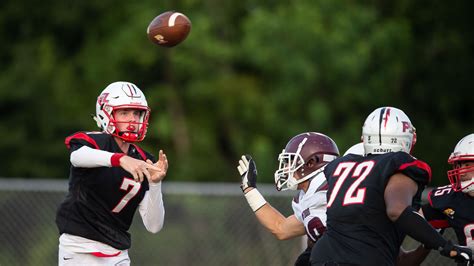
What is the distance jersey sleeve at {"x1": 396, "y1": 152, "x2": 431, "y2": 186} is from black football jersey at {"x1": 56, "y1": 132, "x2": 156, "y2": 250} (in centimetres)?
205

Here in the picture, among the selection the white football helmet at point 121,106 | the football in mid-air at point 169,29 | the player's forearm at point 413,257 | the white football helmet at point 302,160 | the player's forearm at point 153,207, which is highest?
the football in mid-air at point 169,29

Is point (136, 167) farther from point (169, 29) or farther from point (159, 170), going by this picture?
point (169, 29)

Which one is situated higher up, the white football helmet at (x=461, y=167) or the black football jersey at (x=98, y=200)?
the white football helmet at (x=461, y=167)

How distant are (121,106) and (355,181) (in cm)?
190

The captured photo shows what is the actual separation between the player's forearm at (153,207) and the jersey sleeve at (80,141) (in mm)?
475

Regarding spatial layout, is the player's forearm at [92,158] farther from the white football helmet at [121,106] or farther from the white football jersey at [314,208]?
the white football jersey at [314,208]

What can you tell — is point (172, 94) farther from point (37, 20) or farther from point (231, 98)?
point (37, 20)

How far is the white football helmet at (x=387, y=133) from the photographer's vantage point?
5.16 meters

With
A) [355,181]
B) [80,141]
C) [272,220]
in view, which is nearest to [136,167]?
[80,141]

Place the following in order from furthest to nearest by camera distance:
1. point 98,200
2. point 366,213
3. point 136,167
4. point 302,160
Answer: point 98,200 < point 302,160 < point 136,167 < point 366,213

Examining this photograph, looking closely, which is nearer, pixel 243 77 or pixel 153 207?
pixel 153 207

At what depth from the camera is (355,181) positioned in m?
5.01

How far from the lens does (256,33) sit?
54.1 ft

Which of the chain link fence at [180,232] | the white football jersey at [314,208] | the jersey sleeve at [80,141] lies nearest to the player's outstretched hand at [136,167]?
the jersey sleeve at [80,141]
